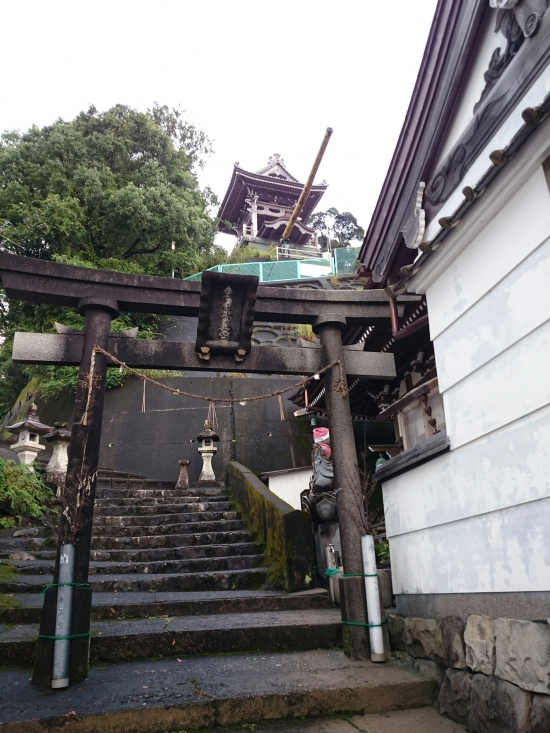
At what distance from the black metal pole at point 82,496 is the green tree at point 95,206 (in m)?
14.2

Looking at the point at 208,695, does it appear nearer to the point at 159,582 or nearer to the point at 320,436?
the point at 159,582

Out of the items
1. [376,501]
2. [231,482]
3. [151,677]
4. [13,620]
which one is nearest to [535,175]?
[151,677]

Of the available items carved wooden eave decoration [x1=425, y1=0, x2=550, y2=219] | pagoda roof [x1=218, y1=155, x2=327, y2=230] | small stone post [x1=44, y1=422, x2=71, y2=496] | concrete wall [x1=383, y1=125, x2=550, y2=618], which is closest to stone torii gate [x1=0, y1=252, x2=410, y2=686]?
concrete wall [x1=383, y1=125, x2=550, y2=618]

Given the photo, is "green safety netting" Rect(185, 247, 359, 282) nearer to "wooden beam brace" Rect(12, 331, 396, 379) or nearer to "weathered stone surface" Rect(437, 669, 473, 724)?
"wooden beam brace" Rect(12, 331, 396, 379)

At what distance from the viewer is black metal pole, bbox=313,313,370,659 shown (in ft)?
16.2

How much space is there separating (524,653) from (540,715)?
12.8 inches

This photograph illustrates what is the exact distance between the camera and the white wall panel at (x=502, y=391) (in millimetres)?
3400

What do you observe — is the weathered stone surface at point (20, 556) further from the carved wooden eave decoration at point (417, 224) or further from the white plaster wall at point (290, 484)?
the carved wooden eave decoration at point (417, 224)

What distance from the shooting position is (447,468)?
4406 mm

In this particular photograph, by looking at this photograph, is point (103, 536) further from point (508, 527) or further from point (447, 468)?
point (508, 527)

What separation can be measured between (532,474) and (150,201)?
64.3 feet

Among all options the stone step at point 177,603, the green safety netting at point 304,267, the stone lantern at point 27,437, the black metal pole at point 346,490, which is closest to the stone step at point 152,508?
the stone step at point 177,603

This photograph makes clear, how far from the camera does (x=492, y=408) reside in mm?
3895

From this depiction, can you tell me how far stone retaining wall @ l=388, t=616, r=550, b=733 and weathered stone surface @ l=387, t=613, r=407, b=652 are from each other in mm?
321
